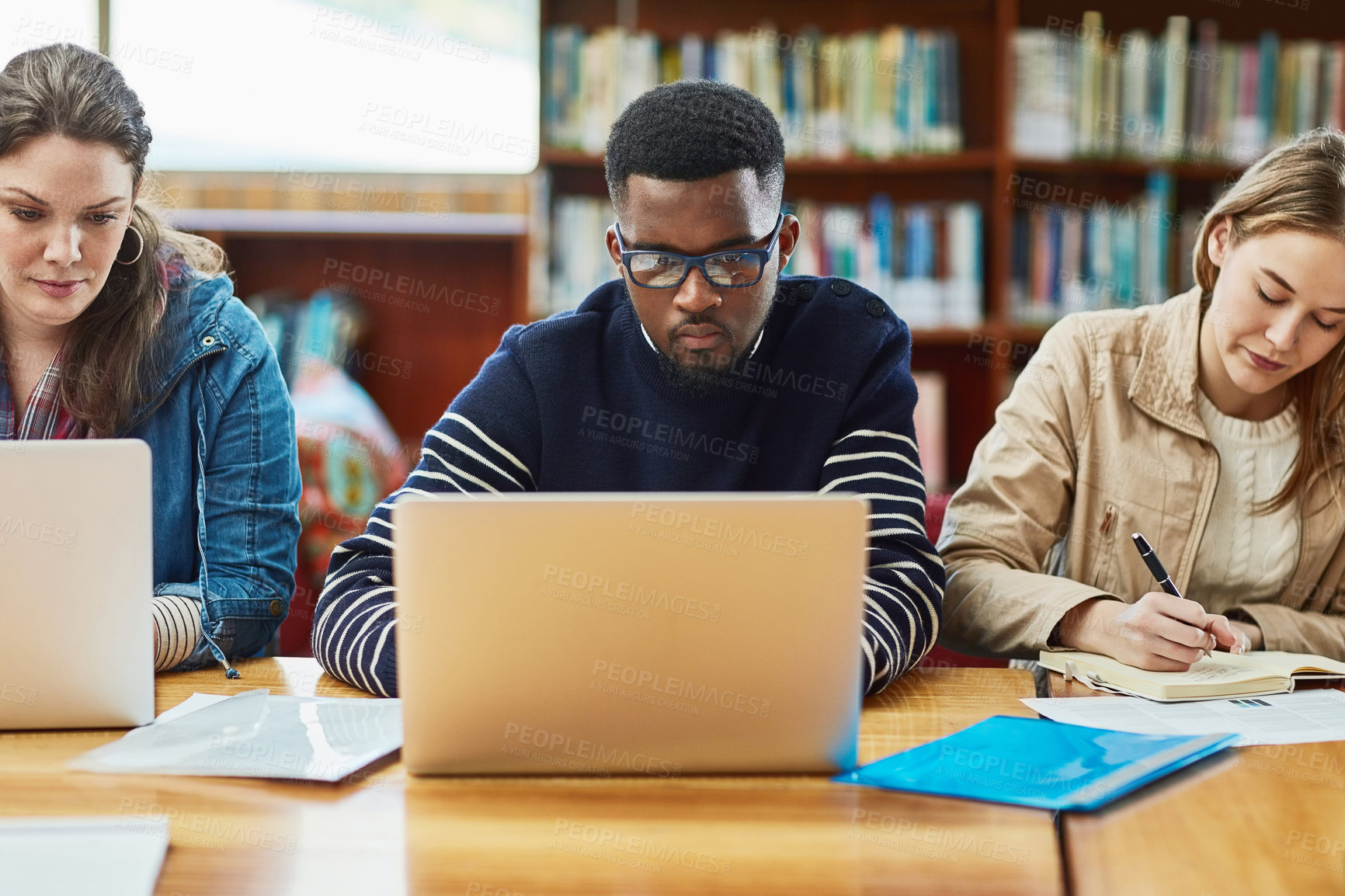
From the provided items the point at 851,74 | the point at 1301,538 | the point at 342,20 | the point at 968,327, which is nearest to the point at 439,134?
the point at 342,20

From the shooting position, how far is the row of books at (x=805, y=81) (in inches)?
116

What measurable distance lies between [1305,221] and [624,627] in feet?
3.38

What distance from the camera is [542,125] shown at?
2.97 meters

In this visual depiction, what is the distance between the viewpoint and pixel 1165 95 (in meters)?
2.90

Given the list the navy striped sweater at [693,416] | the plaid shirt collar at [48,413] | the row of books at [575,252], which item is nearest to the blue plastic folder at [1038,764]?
the navy striped sweater at [693,416]

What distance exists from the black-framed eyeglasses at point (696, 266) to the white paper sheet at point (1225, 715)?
1.70 ft

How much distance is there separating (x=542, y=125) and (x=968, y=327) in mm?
1172

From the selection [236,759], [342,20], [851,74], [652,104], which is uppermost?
[342,20]

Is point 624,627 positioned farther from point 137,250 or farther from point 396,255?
point 396,255

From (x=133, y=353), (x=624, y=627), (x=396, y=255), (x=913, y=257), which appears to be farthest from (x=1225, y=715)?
(x=396, y=255)

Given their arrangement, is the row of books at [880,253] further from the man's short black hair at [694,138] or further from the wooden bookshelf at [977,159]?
the man's short black hair at [694,138]

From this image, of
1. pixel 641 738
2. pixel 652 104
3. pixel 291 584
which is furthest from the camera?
pixel 291 584

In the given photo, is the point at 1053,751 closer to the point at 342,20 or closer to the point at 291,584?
the point at 291,584

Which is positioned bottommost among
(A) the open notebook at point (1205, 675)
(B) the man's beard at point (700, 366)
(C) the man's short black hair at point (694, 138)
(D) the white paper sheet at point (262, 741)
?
(A) the open notebook at point (1205, 675)
